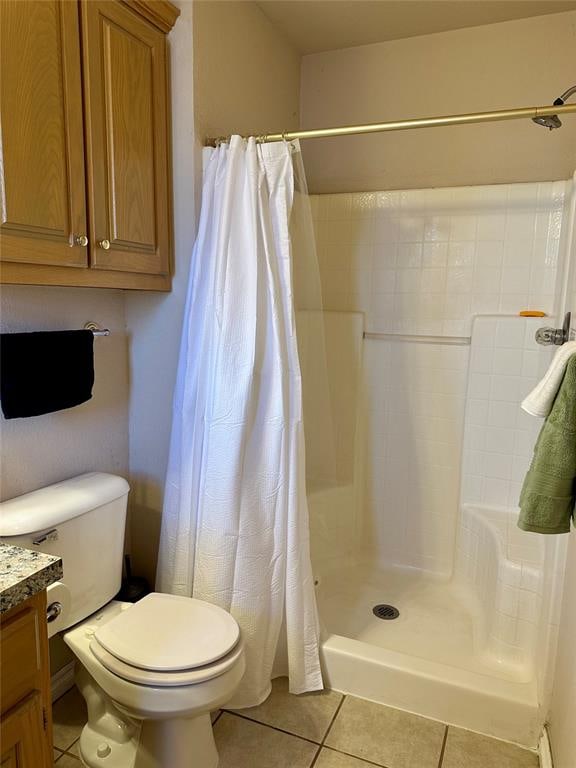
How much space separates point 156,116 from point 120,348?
0.76m

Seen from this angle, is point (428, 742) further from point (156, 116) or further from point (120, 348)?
point (156, 116)

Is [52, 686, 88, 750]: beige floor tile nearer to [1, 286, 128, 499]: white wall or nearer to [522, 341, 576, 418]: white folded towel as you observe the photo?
[1, 286, 128, 499]: white wall

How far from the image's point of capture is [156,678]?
4.37 feet

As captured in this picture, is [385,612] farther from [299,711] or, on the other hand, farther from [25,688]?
[25,688]

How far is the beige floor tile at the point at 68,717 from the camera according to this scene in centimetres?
170

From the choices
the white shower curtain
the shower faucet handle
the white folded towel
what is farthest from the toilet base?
the shower faucet handle

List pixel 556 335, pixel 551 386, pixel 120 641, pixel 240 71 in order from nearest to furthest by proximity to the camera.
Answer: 1. pixel 551 386
2. pixel 120 641
3. pixel 556 335
4. pixel 240 71

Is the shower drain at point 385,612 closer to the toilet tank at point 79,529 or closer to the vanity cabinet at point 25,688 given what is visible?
the toilet tank at point 79,529

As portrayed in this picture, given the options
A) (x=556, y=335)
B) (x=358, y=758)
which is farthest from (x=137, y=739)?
(x=556, y=335)

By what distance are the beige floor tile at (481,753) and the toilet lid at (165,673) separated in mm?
776

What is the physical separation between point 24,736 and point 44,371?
35.3 inches

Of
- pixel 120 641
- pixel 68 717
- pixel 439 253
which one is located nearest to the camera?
pixel 120 641

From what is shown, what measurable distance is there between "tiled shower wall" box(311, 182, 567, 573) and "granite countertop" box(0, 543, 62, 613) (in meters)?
1.73

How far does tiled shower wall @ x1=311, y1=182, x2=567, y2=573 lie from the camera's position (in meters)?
2.22
